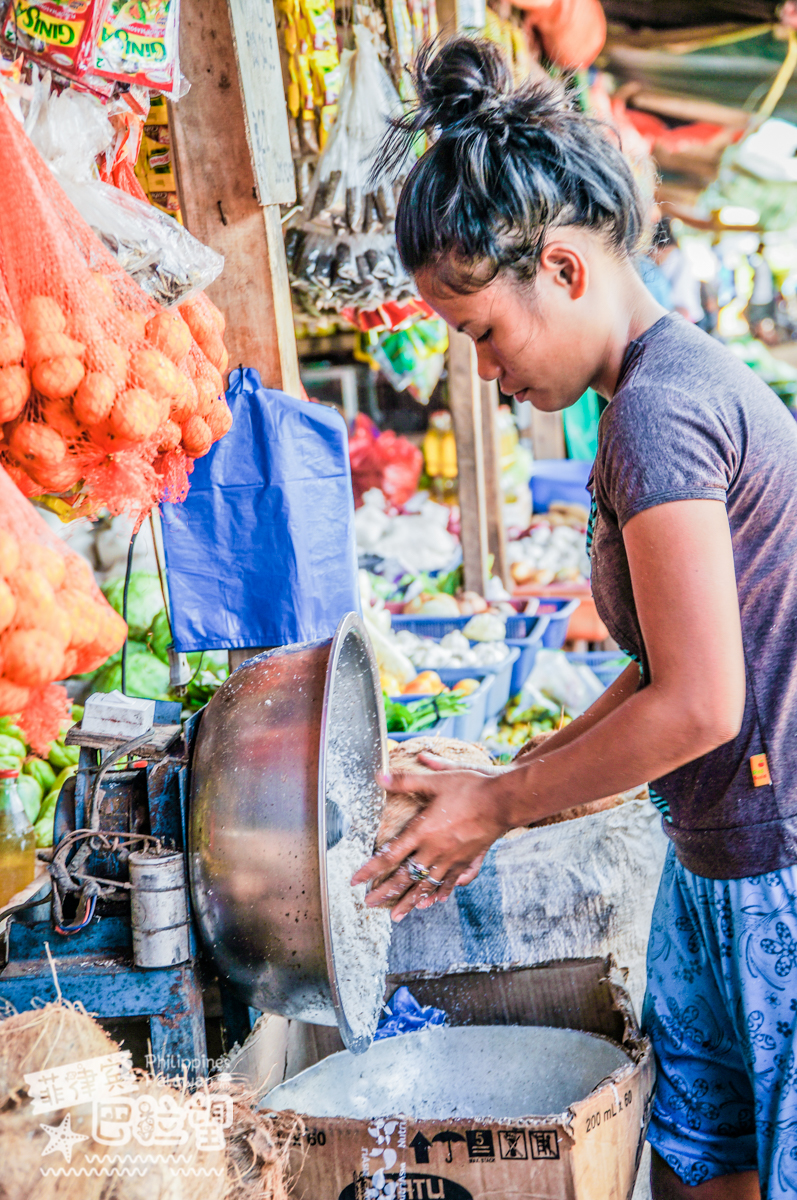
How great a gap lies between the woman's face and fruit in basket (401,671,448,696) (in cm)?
181

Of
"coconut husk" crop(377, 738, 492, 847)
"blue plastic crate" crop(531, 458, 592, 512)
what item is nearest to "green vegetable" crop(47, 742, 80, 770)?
"coconut husk" crop(377, 738, 492, 847)

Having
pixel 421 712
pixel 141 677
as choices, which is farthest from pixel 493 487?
pixel 141 677

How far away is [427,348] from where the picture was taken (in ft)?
13.6

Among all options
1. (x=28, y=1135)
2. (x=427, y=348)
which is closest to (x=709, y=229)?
(x=427, y=348)

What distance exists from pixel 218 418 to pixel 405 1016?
1.18m

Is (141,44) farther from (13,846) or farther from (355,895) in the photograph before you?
(13,846)

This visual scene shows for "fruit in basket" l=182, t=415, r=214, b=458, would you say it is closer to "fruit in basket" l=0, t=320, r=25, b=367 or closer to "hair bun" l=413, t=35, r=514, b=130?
"fruit in basket" l=0, t=320, r=25, b=367

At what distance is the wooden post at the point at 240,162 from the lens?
1753mm

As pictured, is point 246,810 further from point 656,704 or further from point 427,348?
point 427,348

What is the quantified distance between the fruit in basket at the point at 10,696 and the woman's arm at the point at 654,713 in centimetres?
53

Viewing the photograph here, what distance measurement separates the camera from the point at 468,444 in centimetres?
398

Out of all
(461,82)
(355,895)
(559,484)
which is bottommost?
(559,484)

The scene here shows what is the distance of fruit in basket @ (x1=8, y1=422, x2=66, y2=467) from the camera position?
1.10 m

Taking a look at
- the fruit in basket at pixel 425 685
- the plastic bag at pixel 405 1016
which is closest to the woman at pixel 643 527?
the plastic bag at pixel 405 1016
